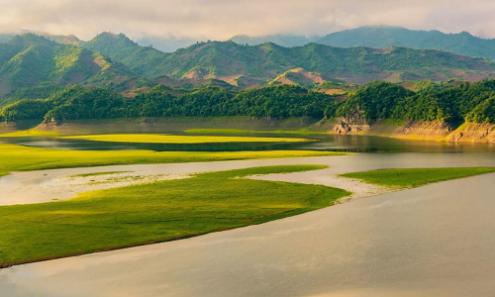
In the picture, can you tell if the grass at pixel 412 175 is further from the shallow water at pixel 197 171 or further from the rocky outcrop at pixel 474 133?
the rocky outcrop at pixel 474 133

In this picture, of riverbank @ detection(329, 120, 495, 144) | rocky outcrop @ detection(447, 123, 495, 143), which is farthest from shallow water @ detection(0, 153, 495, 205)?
riverbank @ detection(329, 120, 495, 144)

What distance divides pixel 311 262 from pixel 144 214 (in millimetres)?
22352

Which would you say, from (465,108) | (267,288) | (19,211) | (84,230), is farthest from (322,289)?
(465,108)

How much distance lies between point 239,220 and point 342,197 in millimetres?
17287

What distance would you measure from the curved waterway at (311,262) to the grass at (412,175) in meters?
18.1

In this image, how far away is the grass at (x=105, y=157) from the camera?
111 metres

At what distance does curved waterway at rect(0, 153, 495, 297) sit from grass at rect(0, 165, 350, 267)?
216 centimetres

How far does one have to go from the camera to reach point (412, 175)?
8700 cm

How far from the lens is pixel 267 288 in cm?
3791

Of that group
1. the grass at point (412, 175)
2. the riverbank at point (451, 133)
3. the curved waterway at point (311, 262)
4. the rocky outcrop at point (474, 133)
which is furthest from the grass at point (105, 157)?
the curved waterway at point (311, 262)

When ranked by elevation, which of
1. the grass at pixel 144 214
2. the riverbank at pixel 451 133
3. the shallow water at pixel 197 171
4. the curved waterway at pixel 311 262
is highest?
the riverbank at pixel 451 133

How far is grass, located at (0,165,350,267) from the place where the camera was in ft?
162

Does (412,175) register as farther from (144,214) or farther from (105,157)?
(105,157)

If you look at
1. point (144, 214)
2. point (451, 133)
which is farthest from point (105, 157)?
point (451, 133)
